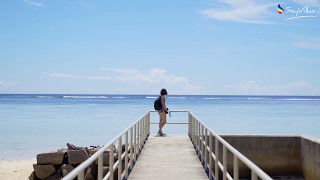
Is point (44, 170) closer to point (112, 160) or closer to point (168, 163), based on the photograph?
point (168, 163)

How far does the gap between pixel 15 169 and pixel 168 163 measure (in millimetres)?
9021

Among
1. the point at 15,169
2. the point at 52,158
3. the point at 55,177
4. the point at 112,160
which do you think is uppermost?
the point at 112,160

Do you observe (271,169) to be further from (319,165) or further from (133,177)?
(133,177)

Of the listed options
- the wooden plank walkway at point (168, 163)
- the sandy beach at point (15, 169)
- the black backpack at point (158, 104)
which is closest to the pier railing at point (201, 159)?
the wooden plank walkway at point (168, 163)

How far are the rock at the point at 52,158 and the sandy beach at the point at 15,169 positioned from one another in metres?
2.19

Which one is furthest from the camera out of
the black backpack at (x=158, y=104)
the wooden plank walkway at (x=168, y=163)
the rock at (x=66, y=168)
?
the black backpack at (x=158, y=104)

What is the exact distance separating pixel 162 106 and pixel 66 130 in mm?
20853

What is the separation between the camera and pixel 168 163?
8.75 metres

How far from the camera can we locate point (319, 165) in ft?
33.3

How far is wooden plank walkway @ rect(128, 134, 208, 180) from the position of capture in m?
7.41

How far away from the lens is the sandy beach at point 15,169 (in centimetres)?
1377

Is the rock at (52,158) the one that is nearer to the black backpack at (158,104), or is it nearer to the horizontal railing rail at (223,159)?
the black backpack at (158,104)

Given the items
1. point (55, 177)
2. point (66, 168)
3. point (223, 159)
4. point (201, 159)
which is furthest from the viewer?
point (55, 177)

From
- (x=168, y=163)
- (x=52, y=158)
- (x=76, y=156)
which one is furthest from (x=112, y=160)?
(x=52, y=158)
